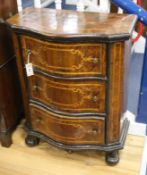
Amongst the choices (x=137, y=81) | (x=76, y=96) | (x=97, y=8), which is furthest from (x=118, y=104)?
(x=137, y=81)

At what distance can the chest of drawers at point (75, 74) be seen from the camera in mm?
1225

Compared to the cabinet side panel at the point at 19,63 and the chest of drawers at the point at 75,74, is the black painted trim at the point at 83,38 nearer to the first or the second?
the chest of drawers at the point at 75,74

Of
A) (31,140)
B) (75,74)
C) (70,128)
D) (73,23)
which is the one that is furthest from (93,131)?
(73,23)

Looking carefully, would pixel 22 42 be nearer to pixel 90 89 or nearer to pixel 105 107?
pixel 90 89

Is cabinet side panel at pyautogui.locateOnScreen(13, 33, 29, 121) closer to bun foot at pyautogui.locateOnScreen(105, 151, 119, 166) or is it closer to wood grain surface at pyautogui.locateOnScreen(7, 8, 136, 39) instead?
wood grain surface at pyautogui.locateOnScreen(7, 8, 136, 39)

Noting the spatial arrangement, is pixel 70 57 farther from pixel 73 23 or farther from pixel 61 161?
pixel 61 161

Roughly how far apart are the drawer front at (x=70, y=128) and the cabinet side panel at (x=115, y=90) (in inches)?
2.2

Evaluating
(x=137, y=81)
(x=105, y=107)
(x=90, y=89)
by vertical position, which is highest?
(x=90, y=89)

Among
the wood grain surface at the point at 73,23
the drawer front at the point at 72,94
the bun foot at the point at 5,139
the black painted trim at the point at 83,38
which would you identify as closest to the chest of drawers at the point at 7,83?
the bun foot at the point at 5,139

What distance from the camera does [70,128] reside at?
1.46 m

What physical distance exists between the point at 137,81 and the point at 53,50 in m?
1.39

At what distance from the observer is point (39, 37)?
49.9 inches

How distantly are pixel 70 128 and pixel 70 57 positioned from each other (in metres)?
0.42

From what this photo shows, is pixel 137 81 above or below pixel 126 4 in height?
below
